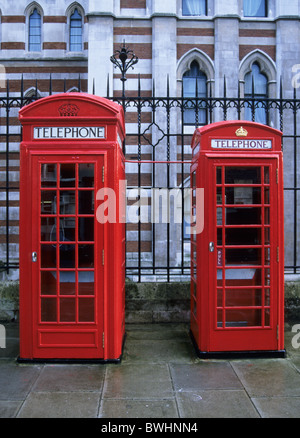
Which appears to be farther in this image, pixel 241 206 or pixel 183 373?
pixel 241 206

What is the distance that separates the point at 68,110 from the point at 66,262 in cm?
174

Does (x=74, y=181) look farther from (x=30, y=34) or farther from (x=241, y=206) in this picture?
(x=30, y=34)

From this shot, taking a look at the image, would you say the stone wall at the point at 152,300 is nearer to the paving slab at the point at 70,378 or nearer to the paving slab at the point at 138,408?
the paving slab at the point at 70,378

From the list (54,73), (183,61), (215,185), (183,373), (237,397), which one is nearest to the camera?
(237,397)

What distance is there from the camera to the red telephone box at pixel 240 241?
445 centimetres

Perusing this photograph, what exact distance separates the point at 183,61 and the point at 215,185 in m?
9.30

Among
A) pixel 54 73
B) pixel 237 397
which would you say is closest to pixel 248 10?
pixel 54 73

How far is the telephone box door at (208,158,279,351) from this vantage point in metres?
4.46

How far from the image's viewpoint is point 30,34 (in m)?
13.5

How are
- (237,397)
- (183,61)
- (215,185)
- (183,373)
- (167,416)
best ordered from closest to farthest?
(167,416) → (237,397) → (183,373) → (215,185) → (183,61)

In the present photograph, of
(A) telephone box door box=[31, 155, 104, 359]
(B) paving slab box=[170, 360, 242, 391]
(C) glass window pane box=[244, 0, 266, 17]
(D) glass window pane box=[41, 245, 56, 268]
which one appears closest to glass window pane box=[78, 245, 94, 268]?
(A) telephone box door box=[31, 155, 104, 359]

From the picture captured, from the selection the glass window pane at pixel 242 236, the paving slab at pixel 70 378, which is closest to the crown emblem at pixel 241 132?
the glass window pane at pixel 242 236

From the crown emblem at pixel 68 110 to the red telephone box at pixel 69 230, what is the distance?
0.04 ft

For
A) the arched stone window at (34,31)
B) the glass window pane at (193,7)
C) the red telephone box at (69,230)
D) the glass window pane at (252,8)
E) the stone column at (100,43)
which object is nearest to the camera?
the red telephone box at (69,230)
